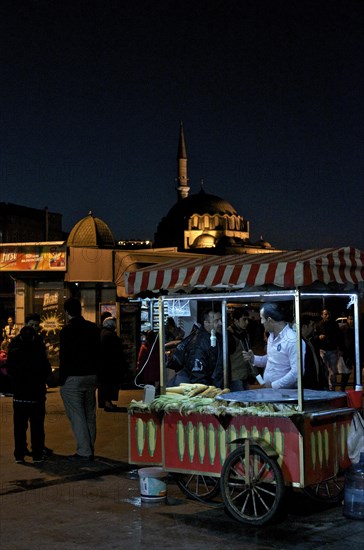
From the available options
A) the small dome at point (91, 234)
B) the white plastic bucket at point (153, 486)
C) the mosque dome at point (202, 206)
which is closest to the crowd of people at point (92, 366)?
the white plastic bucket at point (153, 486)

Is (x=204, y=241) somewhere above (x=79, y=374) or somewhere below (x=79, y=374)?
above

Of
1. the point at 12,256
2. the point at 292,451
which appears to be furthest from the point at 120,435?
the point at 12,256

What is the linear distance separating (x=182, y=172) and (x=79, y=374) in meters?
103

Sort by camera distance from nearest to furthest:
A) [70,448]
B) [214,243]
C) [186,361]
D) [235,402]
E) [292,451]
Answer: [292,451] < [235,402] < [186,361] < [70,448] < [214,243]

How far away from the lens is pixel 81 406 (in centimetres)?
986

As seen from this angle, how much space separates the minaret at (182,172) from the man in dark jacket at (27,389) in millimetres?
96721

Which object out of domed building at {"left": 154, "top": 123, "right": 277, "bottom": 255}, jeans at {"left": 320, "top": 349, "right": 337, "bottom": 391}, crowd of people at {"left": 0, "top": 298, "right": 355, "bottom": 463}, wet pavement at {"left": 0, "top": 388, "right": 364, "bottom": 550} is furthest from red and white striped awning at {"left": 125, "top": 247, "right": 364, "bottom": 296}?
domed building at {"left": 154, "top": 123, "right": 277, "bottom": 255}

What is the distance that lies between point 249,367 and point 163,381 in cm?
162

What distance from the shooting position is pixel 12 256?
20047 mm

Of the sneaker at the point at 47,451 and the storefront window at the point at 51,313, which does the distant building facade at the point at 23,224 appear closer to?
the storefront window at the point at 51,313

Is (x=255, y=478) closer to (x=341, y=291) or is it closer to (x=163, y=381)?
(x=163, y=381)

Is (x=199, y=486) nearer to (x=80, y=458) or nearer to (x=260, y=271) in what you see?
(x=80, y=458)

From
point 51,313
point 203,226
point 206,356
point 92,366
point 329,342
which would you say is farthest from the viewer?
point 203,226

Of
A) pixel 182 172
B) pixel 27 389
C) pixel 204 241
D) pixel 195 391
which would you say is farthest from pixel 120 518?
pixel 182 172
